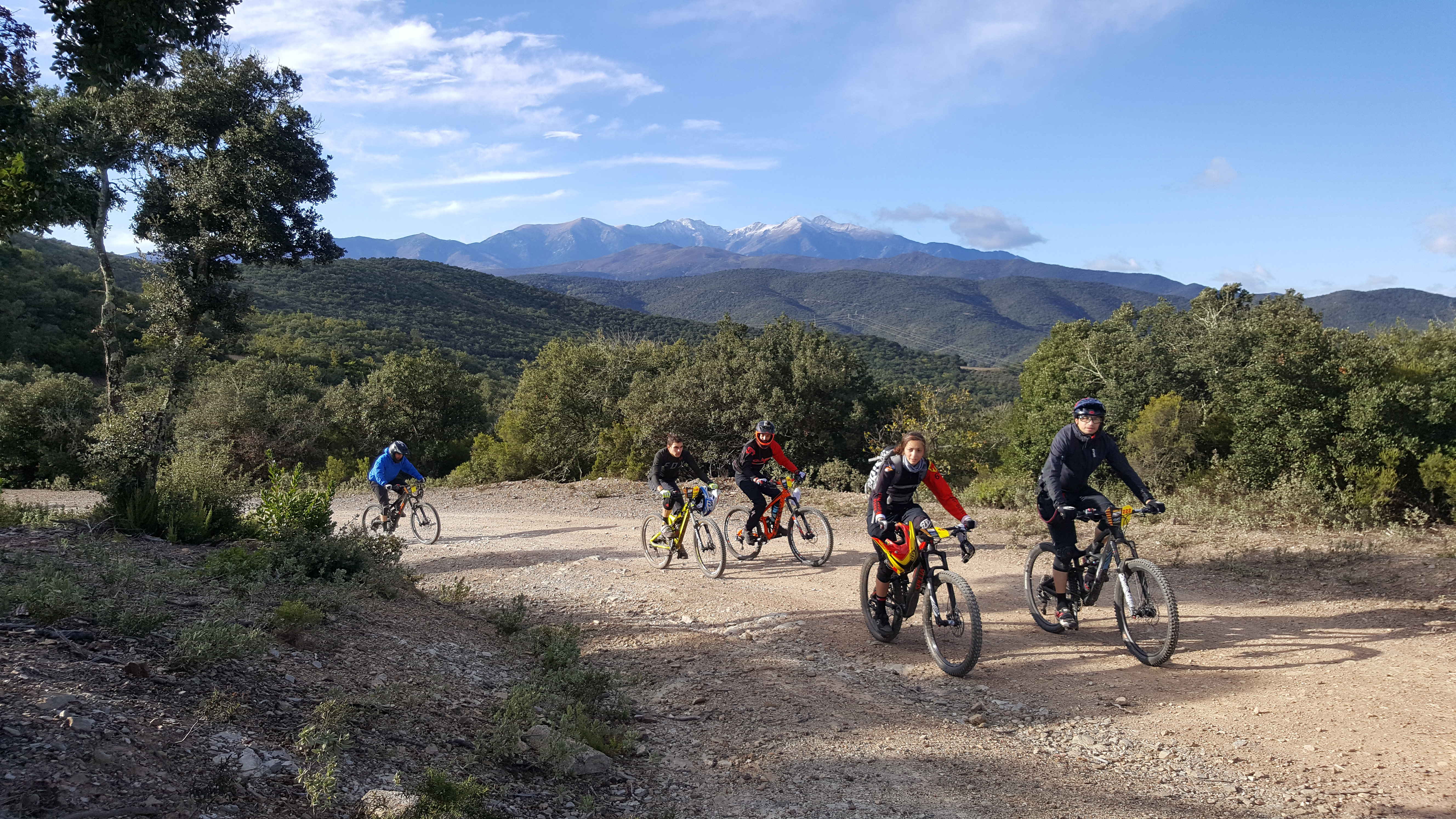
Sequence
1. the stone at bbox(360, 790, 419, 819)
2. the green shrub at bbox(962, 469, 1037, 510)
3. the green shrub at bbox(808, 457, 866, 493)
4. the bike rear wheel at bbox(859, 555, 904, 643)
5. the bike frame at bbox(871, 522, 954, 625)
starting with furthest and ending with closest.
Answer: the green shrub at bbox(808, 457, 866, 493)
the green shrub at bbox(962, 469, 1037, 510)
the bike rear wheel at bbox(859, 555, 904, 643)
the bike frame at bbox(871, 522, 954, 625)
the stone at bbox(360, 790, 419, 819)

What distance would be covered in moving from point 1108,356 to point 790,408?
491 inches

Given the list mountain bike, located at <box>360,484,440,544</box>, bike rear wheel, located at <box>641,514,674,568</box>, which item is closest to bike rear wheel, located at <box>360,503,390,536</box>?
mountain bike, located at <box>360,484,440,544</box>

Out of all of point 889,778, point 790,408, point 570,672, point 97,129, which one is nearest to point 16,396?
point 97,129

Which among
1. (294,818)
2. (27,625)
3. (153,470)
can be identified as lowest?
(294,818)

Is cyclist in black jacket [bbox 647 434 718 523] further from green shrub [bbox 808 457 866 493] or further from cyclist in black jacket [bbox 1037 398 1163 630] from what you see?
green shrub [bbox 808 457 866 493]

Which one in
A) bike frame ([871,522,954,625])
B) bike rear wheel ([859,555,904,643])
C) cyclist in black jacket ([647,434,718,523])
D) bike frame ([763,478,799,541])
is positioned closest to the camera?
bike frame ([871,522,954,625])

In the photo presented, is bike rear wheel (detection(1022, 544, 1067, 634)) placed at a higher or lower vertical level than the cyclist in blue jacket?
lower

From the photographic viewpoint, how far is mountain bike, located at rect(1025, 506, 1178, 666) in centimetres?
597

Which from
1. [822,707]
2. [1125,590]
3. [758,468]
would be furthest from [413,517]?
[1125,590]

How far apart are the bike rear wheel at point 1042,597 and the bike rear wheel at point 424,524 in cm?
1008

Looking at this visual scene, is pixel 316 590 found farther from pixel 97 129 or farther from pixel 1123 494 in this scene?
pixel 1123 494

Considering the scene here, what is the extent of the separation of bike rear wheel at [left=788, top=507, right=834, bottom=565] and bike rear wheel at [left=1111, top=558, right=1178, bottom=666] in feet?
13.5

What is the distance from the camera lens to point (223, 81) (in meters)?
11.7

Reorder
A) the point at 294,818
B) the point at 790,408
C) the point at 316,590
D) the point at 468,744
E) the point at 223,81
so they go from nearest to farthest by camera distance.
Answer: the point at 294,818 → the point at 468,744 → the point at 316,590 → the point at 223,81 → the point at 790,408
